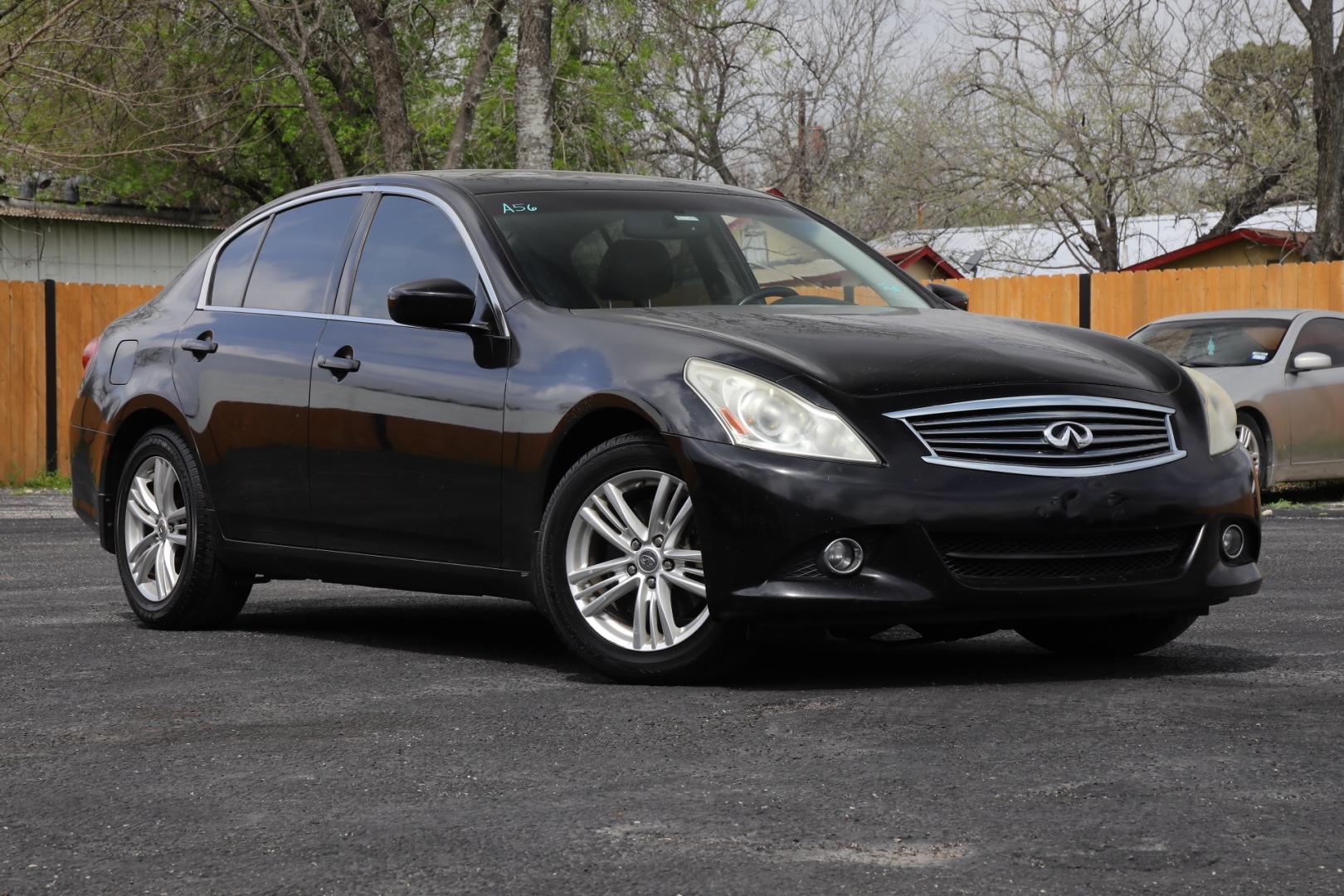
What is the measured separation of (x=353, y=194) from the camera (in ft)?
24.0

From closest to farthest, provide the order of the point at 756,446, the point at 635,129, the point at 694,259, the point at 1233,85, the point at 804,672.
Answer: the point at 756,446 < the point at 804,672 < the point at 694,259 < the point at 635,129 < the point at 1233,85

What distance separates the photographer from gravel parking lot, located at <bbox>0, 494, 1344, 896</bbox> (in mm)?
3635

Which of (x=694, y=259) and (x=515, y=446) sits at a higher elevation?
(x=694, y=259)

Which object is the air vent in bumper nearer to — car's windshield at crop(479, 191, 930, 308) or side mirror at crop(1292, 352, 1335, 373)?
car's windshield at crop(479, 191, 930, 308)

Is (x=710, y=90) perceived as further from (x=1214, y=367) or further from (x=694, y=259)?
(x=694, y=259)

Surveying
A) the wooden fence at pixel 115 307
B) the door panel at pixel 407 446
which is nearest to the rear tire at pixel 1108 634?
the door panel at pixel 407 446

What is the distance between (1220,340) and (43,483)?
1116cm

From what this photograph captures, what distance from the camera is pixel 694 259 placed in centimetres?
686

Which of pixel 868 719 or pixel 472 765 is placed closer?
pixel 472 765

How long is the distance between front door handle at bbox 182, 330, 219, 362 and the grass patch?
1215cm

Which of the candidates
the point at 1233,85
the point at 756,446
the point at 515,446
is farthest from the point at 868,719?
the point at 1233,85

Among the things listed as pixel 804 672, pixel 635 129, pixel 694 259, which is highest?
pixel 635 129

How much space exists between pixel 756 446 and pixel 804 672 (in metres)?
0.97

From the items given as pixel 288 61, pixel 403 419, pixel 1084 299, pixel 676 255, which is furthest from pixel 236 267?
pixel 288 61
